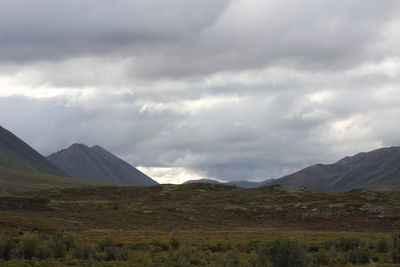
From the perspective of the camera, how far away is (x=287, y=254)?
23.5 m

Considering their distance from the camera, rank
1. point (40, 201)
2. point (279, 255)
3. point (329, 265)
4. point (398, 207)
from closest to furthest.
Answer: point (279, 255) < point (329, 265) < point (398, 207) < point (40, 201)

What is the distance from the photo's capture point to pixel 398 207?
7981 cm

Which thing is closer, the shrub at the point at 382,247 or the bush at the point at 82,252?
the bush at the point at 82,252

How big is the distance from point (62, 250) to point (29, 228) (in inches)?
1061

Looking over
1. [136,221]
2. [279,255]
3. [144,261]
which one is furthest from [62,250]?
[136,221]

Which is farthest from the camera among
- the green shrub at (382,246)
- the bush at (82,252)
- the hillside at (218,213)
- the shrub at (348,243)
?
the hillside at (218,213)

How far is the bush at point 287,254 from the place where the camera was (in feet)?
76.0

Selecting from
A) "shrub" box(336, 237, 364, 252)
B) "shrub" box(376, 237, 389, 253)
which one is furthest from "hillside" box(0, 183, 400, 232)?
"shrub" box(376, 237, 389, 253)

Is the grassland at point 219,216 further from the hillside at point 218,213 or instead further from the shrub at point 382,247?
the shrub at point 382,247

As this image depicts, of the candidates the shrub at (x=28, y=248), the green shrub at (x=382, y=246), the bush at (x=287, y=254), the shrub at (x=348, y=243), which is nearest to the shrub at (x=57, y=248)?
the shrub at (x=28, y=248)

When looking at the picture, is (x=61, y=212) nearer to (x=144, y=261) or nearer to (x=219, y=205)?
(x=219, y=205)

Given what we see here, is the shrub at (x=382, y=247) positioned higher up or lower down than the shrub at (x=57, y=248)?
lower down

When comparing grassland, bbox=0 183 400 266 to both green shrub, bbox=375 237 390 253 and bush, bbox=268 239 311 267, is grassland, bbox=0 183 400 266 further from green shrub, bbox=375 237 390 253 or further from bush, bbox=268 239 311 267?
bush, bbox=268 239 311 267

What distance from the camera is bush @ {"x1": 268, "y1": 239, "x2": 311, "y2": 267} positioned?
76.0 feet
